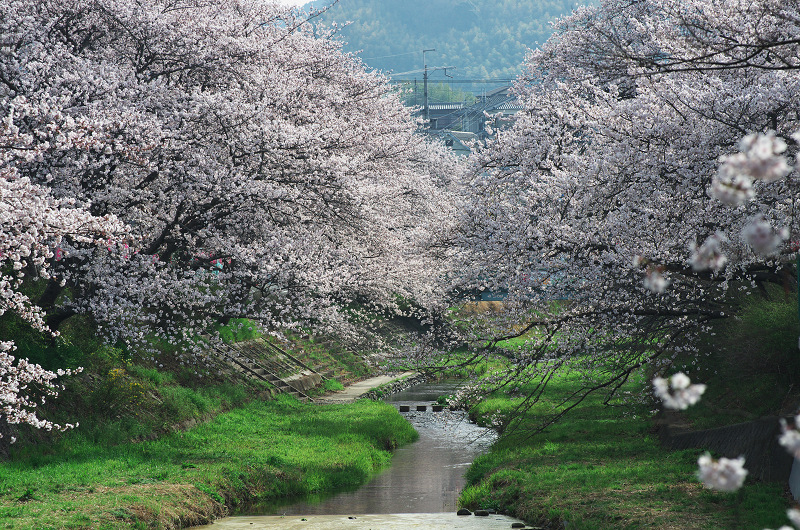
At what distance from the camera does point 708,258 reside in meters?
2.82

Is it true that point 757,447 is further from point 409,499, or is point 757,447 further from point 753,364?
point 409,499

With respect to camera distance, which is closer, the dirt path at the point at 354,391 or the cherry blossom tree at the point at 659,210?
the cherry blossom tree at the point at 659,210

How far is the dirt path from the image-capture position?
2620 cm

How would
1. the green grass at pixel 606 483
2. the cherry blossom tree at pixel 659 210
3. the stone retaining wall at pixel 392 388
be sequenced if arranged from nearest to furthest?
the green grass at pixel 606 483, the cherry blossom tree at pixel 659 210, the stone retaining wall at pixel 392 388

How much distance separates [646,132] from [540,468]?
645cm

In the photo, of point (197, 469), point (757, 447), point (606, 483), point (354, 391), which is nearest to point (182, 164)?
point (197, 469)

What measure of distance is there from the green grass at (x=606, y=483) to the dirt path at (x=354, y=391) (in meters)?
8.90

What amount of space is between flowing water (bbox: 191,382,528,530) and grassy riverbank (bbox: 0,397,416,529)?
57 cm

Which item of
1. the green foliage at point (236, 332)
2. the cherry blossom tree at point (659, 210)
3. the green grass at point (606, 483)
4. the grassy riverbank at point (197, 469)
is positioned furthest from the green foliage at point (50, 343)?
the cherry blossom tree at point (659, 210)

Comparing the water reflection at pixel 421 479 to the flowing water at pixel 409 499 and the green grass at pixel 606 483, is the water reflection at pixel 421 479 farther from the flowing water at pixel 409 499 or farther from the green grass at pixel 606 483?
the green grass at pixel 606 483

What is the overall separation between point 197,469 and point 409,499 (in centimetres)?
429

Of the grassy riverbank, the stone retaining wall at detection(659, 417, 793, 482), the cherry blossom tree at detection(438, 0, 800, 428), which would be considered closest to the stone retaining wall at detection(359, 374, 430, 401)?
the grassy riverbank

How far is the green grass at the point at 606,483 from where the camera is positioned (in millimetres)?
9722

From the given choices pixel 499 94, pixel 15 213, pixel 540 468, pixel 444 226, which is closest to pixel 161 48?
pixel 15 213
